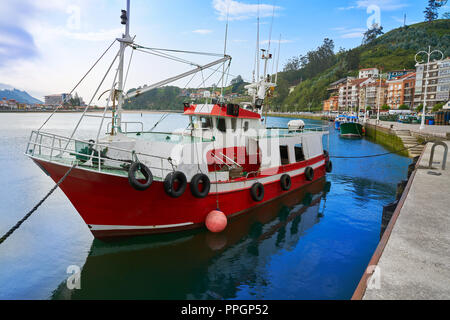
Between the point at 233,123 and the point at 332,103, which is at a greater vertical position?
the point at 332,103

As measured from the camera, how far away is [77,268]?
7504 millimetres

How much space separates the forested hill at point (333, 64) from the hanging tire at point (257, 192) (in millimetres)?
87257

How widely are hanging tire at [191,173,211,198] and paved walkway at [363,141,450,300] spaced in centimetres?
515

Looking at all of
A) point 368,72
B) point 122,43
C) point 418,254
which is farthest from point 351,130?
point 368,72

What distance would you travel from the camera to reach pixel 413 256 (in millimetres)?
4441

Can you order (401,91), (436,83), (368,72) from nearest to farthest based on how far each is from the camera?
(436,83), (401,91), (368,72)

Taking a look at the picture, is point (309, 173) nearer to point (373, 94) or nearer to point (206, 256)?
point (206, 256)

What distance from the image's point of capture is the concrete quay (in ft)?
11.9

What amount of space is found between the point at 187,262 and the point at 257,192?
437cm

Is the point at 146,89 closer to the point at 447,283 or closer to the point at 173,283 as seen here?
the point at 173,283

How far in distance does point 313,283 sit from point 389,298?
3.47 meters

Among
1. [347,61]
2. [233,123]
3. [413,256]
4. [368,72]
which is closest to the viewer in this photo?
[413,256]

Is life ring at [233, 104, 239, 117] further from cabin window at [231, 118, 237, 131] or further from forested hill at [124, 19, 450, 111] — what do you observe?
forested hill at [124, 19, 450, 111]

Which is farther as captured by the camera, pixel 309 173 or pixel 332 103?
pixel 332 103
